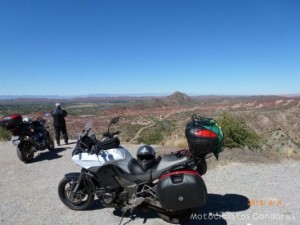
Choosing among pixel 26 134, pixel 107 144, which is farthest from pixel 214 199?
pixel 26 134

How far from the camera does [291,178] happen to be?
22.9 ft

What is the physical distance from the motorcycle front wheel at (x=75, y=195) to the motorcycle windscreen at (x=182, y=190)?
1680mm

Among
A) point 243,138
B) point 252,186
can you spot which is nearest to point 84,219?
point 252,186

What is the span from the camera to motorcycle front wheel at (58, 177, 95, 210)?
17.5 feet

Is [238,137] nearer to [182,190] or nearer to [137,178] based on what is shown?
[137,178]

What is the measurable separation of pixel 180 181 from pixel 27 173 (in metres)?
5.91

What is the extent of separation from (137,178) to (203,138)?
Result: 1274 millimetres

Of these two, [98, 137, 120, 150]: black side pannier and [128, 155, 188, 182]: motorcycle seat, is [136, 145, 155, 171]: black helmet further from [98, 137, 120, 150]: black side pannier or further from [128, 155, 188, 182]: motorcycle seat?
[98, 137, 120, 150]: black side pannier

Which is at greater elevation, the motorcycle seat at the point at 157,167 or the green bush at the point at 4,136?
the motorcycle seat at the point at 157,167

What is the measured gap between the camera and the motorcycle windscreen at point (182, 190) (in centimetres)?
410

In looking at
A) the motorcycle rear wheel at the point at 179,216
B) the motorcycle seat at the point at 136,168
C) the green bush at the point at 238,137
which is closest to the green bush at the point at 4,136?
the green bush at the point at 238,137

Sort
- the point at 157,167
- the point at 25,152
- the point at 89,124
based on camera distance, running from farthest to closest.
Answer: the point at 25,152, the point at 89,124, the point at 157,167

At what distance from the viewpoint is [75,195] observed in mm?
5441

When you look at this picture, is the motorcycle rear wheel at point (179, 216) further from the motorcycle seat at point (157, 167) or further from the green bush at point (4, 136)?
the green bush at point (4, 136)
